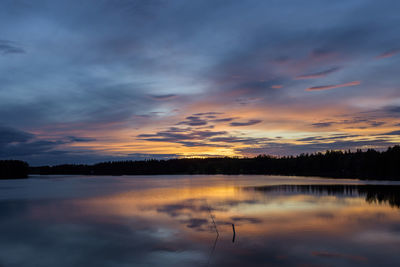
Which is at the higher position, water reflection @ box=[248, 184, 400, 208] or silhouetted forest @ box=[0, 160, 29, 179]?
silhouetted forest @ box=[0, 160, 29, 179]

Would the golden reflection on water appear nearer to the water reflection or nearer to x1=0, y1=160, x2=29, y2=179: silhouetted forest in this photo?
the water reflection

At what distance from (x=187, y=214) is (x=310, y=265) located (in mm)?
16108

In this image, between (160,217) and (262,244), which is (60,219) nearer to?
(160,217)

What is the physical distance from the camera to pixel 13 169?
468 ft

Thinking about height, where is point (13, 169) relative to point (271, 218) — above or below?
above

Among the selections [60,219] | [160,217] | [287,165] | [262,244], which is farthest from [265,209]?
[287,165]

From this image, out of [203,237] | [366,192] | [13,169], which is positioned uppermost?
[13,169]

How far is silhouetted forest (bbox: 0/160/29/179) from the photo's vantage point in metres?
139

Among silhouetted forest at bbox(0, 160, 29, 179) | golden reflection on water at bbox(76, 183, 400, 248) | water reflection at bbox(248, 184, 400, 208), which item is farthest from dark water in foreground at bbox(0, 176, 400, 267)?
silhouetted forest at bbox(0, 160, 29, 179)

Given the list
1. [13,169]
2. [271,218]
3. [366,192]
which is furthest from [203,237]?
[13,169]

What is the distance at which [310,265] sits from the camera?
13.9m

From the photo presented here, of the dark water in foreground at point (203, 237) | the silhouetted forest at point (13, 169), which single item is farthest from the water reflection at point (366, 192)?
the silhouetted forest at point (13, 169)

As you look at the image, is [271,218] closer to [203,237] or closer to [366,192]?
[203,237]

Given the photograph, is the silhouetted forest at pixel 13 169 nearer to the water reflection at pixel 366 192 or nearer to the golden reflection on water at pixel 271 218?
the golden reflection on water at pixel 271 218
